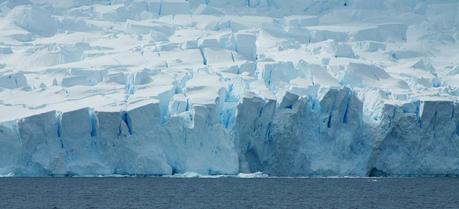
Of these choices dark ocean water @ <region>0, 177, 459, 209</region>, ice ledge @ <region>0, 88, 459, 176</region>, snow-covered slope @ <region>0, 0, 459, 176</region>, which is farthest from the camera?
snow-covered slope @ <region>0, 0, 459, 176</region>

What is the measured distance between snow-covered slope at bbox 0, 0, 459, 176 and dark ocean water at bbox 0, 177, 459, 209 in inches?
33.6

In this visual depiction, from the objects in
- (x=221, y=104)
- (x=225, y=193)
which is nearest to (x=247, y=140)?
(x=221, y=104)

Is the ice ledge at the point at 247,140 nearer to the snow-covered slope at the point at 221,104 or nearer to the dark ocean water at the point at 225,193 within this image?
the snow-covered slope at the point at 221,104

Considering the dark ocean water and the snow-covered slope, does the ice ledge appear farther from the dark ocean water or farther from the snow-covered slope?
the dark ocean water

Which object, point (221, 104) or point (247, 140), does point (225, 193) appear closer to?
point (247, 140)

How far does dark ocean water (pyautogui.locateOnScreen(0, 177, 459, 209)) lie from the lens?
28922 mm

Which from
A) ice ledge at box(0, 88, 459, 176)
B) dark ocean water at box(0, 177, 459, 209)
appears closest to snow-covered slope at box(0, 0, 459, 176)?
ice ledge at box(0, 88, 459, 176)

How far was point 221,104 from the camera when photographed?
3672cm

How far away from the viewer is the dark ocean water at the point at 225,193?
28922mm

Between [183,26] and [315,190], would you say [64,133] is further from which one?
[183,26]

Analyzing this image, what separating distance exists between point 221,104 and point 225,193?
4.34 meters

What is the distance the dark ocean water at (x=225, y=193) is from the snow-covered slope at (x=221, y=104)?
2.80ft

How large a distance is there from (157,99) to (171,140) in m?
1.83

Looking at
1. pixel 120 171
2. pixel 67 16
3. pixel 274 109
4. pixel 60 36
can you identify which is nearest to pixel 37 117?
pixel 120 171
